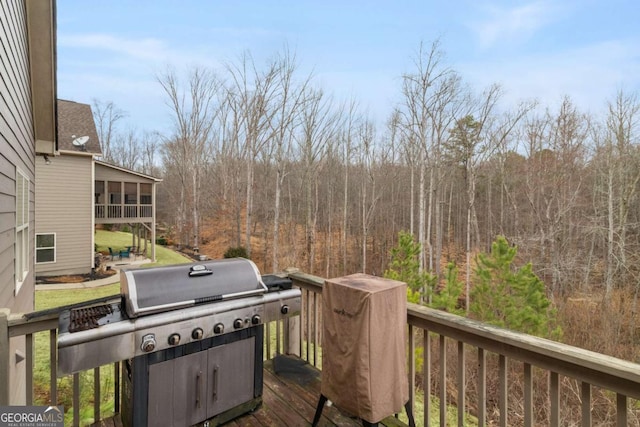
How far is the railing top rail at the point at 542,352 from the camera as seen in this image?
125 centimetres

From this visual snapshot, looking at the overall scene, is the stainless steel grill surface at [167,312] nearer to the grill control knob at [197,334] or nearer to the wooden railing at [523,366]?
the grill control knob at [197,334]

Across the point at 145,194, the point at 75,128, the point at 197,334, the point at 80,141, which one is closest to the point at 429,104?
the point at 145,194

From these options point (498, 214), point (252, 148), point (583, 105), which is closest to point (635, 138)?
point (583, 105)

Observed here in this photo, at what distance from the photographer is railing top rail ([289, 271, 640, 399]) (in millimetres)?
1250

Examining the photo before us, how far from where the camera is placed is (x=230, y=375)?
211 cm

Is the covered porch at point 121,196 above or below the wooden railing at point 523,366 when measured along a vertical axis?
above

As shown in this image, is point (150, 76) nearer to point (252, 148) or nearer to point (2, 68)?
point (252, 148)

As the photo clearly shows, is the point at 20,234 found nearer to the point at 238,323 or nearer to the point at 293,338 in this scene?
the point at 293,338

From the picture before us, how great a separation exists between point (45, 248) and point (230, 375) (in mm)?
12300

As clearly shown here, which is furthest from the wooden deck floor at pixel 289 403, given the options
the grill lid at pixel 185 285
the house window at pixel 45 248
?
the house window at pixel 45 248

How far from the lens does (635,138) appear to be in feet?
42.6

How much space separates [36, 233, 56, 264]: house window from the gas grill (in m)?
11.9

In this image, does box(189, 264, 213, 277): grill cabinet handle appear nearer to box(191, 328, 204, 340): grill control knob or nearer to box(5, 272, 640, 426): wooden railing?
box(191, 328, 204, 340): grill control knob

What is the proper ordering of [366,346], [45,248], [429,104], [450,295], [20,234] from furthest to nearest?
1. [429,104]
2. [45,248]
3. [450,295]
4. [20,234]
5. [366,346]
